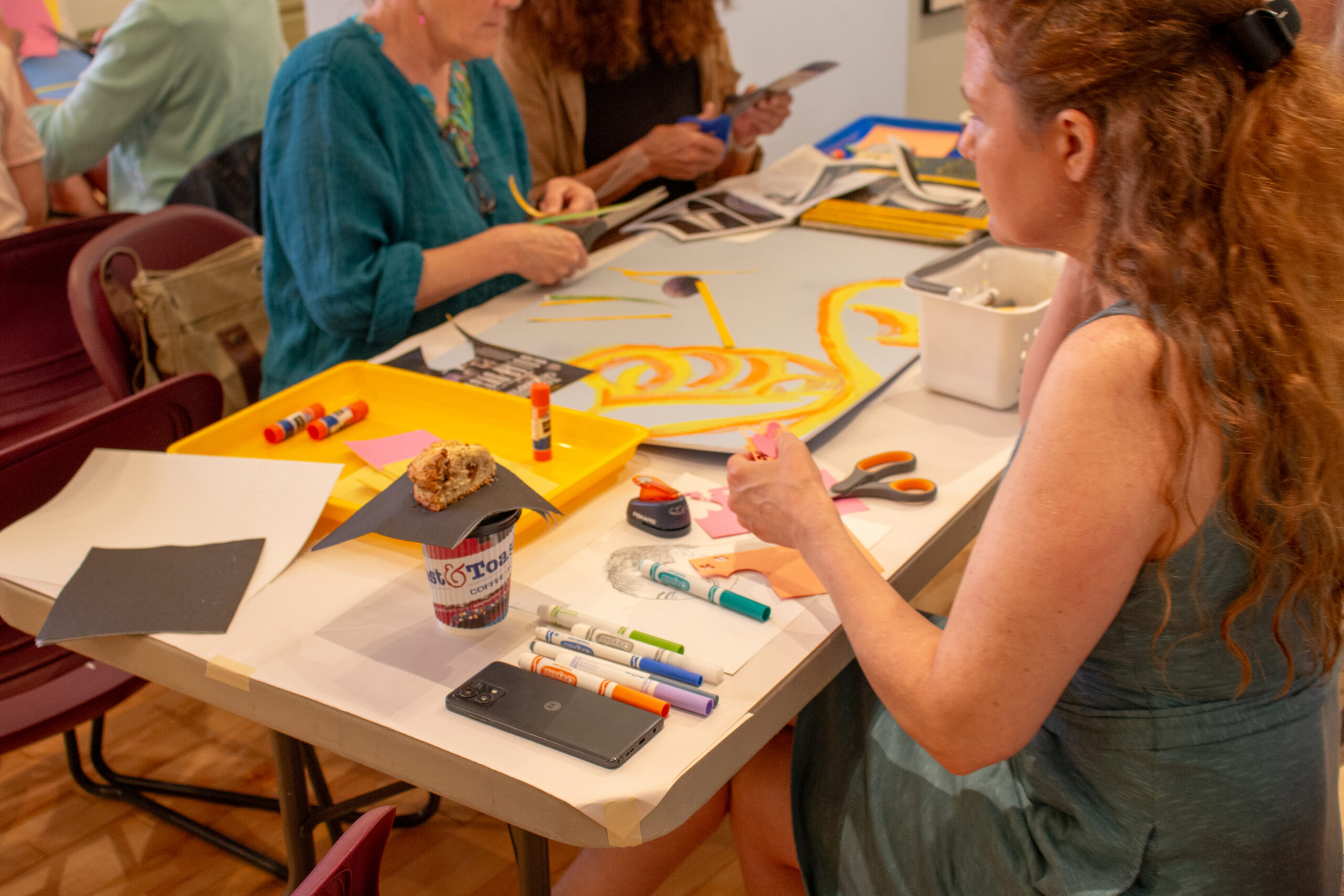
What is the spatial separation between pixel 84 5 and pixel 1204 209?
4.43 m

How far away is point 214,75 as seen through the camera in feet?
9.07

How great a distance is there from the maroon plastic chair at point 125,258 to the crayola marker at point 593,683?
46.7 inches

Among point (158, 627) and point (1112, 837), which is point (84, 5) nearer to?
point (158, 627)

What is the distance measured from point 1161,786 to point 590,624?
49cm

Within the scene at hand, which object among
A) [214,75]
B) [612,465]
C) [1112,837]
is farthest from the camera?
[214,75]

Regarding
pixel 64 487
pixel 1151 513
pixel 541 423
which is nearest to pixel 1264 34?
pixel 1151 513

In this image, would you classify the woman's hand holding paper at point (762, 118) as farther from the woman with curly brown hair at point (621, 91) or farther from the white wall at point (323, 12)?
the white wall at point (323, 12)

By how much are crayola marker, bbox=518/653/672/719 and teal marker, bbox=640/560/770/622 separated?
0.47 feet

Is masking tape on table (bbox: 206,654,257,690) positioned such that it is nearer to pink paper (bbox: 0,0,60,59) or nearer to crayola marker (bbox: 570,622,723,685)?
crayola marker (bbox: 570,622,723,685)

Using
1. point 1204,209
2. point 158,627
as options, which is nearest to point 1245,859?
point 1204,209

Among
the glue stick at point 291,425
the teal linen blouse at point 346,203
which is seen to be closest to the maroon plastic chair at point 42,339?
the teal linen blouse at point 346,203

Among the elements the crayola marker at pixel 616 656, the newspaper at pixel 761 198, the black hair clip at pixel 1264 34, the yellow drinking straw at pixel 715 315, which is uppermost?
the black hair clip at pixel 1264 34

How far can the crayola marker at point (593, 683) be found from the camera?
2.76ft

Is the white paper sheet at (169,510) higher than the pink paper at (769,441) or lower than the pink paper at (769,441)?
lower
